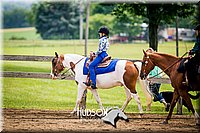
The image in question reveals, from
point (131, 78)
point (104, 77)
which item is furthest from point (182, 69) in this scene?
point (104, 77)

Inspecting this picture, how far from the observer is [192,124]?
899cm

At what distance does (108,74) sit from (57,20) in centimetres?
3328

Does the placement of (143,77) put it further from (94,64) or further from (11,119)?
(11,119)

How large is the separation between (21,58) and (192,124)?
4594mm

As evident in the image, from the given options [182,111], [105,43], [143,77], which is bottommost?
[182,111]

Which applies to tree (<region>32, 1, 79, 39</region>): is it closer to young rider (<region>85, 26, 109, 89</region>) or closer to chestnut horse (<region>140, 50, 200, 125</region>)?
young rider (<region>85, 26, 109, 89</region>)

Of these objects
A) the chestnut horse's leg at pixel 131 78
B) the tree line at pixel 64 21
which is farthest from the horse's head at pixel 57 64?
the tree line at pixel 64 21

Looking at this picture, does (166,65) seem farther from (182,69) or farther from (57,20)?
(57,20)

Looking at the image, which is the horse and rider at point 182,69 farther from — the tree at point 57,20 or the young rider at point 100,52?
the tree at point 57,20

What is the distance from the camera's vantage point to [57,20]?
42000mm

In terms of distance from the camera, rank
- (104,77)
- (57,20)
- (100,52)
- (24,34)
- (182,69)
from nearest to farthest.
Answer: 1. (182,69)
2. (100,52)
3. (104,77)
4. (24,34)
5. (57,20)

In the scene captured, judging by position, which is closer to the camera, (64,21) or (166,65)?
(166,65)

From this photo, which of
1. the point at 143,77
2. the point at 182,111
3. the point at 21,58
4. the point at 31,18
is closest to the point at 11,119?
the point at 21,58

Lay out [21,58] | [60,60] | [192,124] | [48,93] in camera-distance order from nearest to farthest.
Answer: [192,124] < [60,60] < [21,58] < [48,93]
